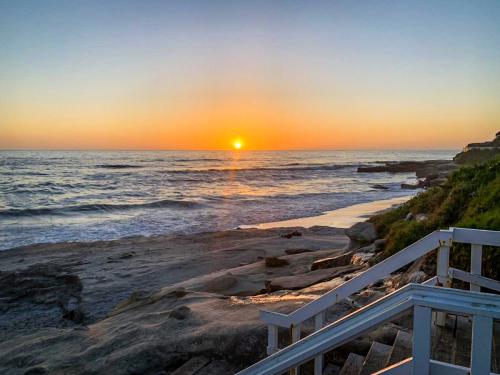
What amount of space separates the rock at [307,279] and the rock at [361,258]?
7.1 inches

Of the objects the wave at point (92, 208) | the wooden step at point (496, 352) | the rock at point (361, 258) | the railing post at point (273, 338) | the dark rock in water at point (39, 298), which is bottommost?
the wave at point (92, 208)

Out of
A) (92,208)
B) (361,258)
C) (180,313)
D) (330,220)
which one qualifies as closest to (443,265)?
(180,313)

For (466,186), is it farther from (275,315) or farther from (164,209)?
(164,209)

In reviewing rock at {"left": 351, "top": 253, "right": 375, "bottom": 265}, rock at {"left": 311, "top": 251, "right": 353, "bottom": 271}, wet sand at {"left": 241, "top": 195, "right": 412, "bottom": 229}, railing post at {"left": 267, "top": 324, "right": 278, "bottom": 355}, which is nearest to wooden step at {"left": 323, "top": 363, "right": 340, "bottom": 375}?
railing post at {"left": 267, "top": 324, "right": 278, "bottom": 355}

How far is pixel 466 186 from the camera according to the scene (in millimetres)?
7434

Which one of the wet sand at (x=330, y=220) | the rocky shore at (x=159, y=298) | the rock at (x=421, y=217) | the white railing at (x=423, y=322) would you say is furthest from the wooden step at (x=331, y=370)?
the wet sand at (x=330, y=220)

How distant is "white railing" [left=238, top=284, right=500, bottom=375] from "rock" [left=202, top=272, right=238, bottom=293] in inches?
234

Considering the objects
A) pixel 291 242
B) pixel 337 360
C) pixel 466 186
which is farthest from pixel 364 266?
pixel 291 242

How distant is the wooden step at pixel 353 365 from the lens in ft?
12.2

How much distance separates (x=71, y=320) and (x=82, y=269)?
152 inches

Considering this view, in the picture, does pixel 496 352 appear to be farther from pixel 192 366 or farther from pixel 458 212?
pixel 458 212

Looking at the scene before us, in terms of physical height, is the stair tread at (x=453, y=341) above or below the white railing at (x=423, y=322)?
below

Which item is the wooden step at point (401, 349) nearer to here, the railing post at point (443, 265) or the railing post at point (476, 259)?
the railing post at point (443, 265)

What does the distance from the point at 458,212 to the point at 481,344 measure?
5672 mm
